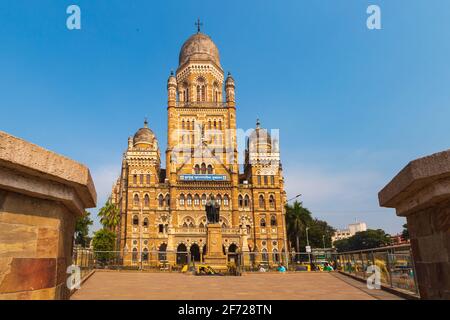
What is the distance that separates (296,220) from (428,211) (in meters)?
56.8

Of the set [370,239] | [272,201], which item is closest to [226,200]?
[272,201]

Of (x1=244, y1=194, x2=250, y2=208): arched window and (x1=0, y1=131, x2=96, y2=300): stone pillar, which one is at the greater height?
(x1=244, y1=194, x2=250, y2=208): arched window

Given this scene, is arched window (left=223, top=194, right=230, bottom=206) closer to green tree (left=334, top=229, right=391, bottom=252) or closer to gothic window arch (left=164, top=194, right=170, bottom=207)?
gothic window arch (left=164, top=194, right=170, bottom=207)

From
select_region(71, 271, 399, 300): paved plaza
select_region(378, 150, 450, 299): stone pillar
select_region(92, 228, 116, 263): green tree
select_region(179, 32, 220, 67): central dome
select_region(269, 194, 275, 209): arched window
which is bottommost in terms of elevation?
select_region(71, 271, 399, 300): paved plaza

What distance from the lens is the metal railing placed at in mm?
7062

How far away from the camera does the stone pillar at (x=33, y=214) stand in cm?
311

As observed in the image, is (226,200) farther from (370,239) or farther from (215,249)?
(370,239)

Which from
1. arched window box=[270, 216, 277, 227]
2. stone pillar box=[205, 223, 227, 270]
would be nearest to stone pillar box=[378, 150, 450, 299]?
stone pillar box=[205, 223, 227, 270]

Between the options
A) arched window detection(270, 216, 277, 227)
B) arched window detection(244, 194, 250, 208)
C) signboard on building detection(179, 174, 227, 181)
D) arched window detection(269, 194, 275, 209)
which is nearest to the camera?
signboard on building detection(179, 174, 227, 181)

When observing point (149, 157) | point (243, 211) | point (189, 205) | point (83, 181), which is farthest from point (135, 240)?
point (83, 181)

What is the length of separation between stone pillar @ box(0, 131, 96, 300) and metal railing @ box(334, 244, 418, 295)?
6241 mm

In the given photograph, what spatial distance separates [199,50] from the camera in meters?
61.7

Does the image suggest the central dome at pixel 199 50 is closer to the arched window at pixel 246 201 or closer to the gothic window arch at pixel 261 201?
the arched window at pixel 246 201

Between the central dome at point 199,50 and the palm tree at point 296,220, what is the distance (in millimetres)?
29306
